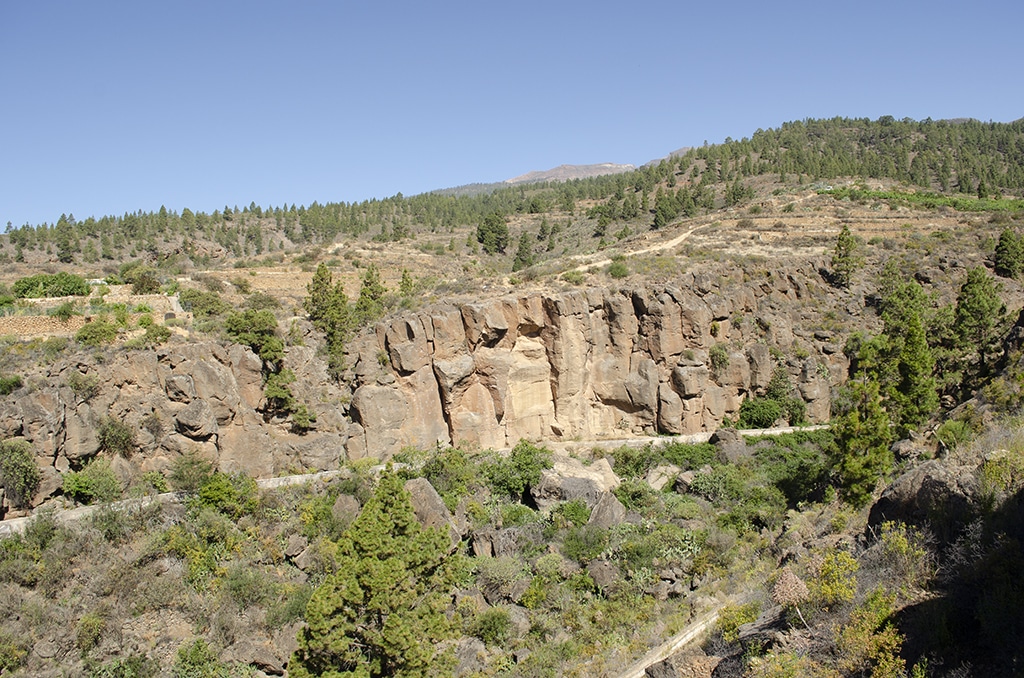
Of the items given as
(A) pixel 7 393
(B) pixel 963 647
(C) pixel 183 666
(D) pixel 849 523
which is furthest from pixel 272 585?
(B) pixel 963 647

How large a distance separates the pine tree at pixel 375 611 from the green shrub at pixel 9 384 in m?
16.4

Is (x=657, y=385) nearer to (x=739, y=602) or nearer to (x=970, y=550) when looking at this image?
(x=739, y=602)

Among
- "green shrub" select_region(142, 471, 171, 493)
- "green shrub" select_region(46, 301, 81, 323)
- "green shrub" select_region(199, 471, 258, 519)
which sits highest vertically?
"green shrub" select_region(46, 301, 81, 323)

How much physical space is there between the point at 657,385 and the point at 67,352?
27.1 m

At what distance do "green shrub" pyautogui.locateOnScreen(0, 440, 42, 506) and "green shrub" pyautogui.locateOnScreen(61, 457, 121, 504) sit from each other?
37.4 inches

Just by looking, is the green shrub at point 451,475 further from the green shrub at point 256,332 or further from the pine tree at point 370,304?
the green shrub at point 256,332

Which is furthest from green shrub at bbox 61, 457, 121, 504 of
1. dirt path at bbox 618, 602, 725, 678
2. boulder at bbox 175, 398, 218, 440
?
dirt path at bbox 618, 602, 725, 678

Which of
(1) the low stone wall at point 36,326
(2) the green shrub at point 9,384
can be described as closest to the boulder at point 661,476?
(2) the green shrub at point 9,384

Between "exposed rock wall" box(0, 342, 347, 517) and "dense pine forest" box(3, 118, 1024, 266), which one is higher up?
"dense pine forest" box(3, 118, 1024, 266)

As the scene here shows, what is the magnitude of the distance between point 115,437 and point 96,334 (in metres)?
4.80

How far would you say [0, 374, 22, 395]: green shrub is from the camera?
23.4m

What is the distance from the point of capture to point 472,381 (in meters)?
32.6

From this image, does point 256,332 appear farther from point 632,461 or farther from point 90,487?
point 632,461

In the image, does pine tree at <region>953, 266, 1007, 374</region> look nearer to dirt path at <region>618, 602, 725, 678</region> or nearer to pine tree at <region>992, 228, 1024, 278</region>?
pine tree at <region>992, 228, 1024, 278</region>
